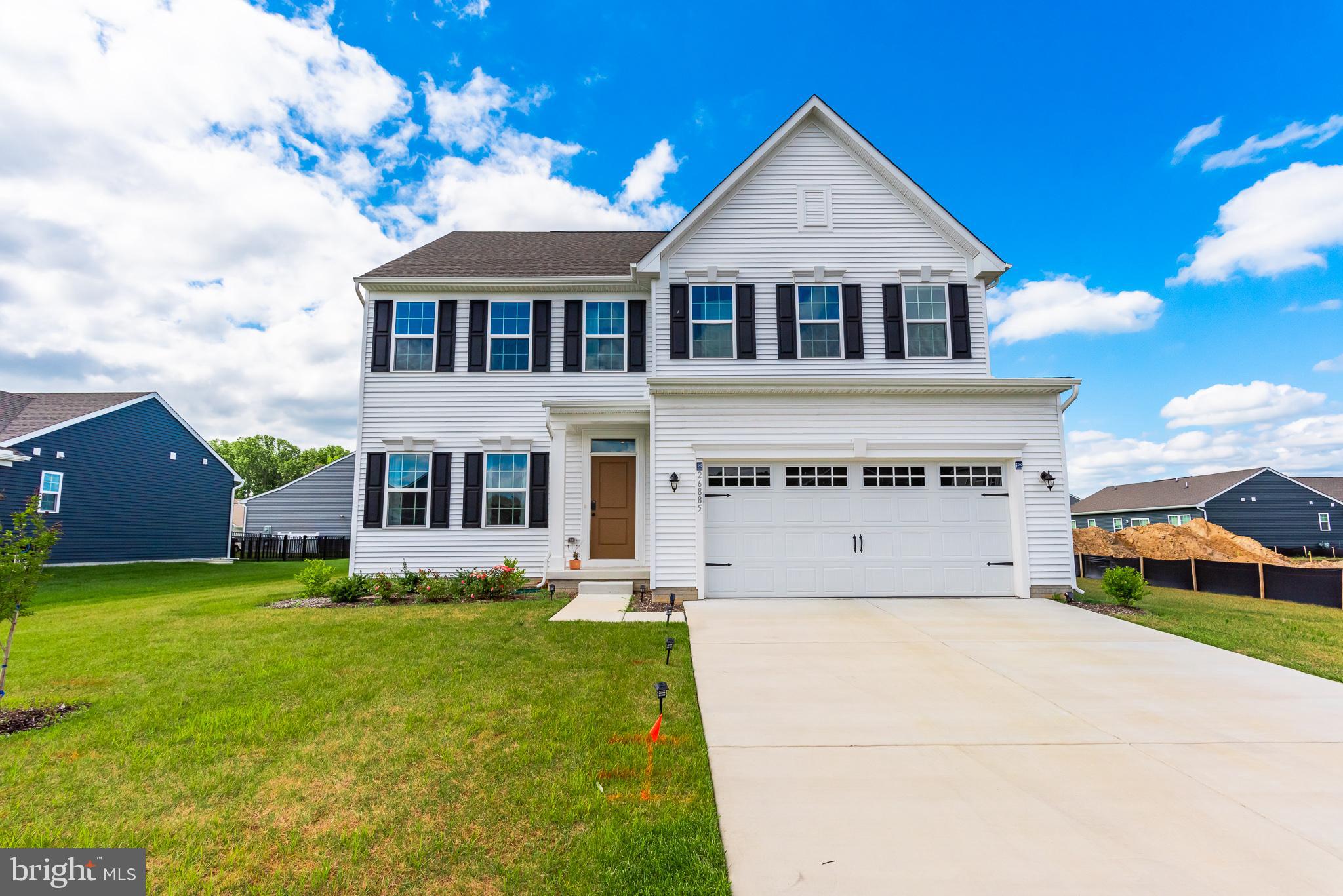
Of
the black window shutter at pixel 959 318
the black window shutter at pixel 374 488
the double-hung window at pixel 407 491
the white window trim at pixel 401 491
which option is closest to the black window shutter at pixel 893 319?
the black window shutter at pixel 959 318

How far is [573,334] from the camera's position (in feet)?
42.4

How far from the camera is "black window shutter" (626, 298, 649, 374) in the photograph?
12.8m

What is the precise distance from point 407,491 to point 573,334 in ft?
16.0

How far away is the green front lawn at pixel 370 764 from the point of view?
271 cm

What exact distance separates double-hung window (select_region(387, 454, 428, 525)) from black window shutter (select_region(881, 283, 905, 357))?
1009cm

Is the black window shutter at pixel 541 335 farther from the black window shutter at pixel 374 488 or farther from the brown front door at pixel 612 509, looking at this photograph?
the black window shutter at pixel 374 488

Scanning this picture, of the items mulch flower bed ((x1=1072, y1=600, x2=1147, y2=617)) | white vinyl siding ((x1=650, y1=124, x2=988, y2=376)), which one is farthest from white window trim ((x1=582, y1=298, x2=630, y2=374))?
mulch flower bed ((x1=1072, y1=600, x2=1147, y2=617))

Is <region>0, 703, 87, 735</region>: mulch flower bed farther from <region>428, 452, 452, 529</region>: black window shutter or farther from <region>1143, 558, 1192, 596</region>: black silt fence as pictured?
<region>1143, 558, 1192, 596</region>: black silt fence

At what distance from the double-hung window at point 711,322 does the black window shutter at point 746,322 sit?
0.18 meters

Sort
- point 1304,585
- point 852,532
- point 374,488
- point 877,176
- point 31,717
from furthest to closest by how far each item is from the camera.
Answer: point 877,176 → point 374,488 → point 1304,585 → point 852,532 → point 31,717

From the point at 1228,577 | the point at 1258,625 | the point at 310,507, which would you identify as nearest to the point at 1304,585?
the point at 1228,577

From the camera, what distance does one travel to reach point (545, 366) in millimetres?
12828

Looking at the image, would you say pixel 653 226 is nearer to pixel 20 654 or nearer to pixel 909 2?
pixel 909 2

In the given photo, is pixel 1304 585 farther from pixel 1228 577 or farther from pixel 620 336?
pixel 620 336
